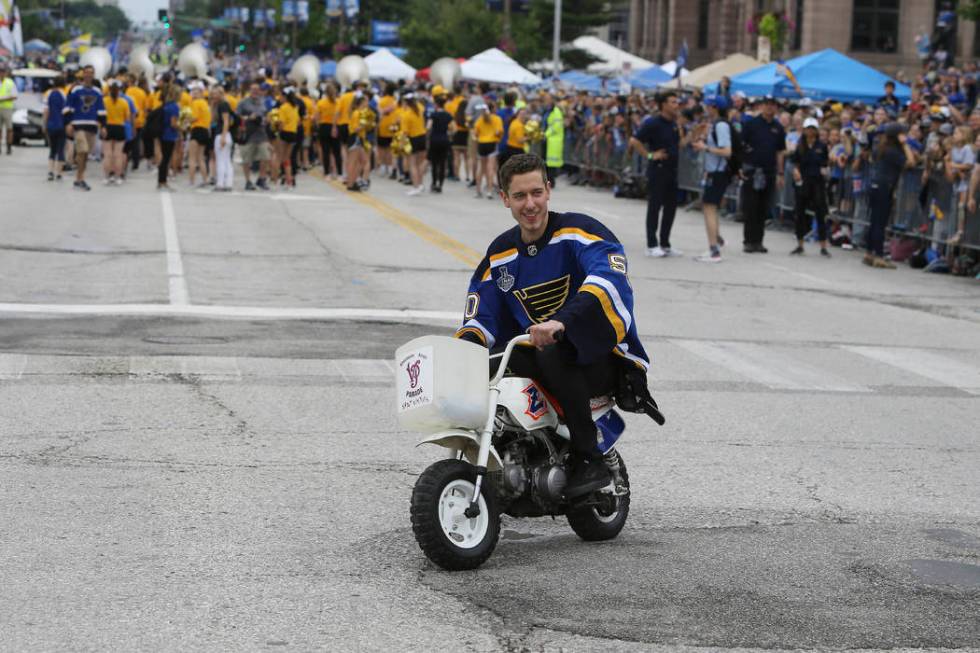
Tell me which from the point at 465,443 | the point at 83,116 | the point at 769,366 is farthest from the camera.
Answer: the point at 83,116

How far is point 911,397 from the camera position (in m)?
10.5

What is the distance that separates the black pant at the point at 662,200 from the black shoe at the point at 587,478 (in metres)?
13.1

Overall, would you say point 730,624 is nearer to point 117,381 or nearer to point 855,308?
point 117,381

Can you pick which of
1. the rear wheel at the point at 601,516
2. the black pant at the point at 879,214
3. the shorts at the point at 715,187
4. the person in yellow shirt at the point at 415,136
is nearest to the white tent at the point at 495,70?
the person in yellow shirt at the point at 415,136

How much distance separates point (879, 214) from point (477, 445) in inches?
573

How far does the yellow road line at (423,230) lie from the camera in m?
18.6

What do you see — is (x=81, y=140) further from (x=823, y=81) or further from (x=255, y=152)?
(x=823, y=81)

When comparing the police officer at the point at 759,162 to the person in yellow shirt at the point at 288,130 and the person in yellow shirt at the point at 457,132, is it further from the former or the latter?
the person in yellow shirt at the point at 288,130

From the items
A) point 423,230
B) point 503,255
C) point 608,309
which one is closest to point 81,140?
point 423,230

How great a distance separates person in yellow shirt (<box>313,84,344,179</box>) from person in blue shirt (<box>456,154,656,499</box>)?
25.3m

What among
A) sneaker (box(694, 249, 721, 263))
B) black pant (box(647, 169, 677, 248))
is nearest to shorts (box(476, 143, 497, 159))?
black pant (box(647, 169, 677, 248))

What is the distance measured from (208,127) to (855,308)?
14987 mm

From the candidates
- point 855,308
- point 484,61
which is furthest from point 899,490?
point 484,61

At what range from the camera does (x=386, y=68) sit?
2383 inches
